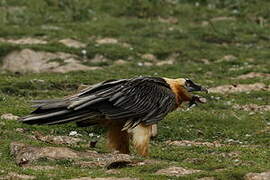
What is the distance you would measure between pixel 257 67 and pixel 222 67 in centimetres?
119

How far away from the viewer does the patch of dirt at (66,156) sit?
11.4 meters

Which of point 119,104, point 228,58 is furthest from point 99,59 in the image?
point 119,104

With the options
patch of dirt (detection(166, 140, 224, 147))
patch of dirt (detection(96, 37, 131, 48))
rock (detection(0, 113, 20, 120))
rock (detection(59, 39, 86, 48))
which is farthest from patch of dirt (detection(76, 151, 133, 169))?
patch of dirt (detection(96, 37, 131, 48))

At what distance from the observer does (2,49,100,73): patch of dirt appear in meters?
22.3

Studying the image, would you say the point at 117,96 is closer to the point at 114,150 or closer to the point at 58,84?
the point at 114,150

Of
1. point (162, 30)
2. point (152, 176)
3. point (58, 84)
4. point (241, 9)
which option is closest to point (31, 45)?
point (58, 84)

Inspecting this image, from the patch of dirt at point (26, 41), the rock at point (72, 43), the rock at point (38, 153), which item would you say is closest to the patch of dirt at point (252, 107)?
the rock at point (38, 153)

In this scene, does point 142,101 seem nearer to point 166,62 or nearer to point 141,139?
point 141,139

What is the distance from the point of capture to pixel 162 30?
89.9 feet

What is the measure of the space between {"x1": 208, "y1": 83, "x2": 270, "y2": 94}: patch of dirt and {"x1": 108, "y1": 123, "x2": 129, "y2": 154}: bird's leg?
25.3 ft

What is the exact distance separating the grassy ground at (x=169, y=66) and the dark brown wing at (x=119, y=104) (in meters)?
0.78

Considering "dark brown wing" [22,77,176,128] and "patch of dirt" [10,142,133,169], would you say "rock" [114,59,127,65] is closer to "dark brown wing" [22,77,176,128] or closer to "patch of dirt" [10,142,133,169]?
"dark brown wing" [22,77,176,128]

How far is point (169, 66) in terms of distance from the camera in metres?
23.0

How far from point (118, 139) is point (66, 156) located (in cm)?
106
